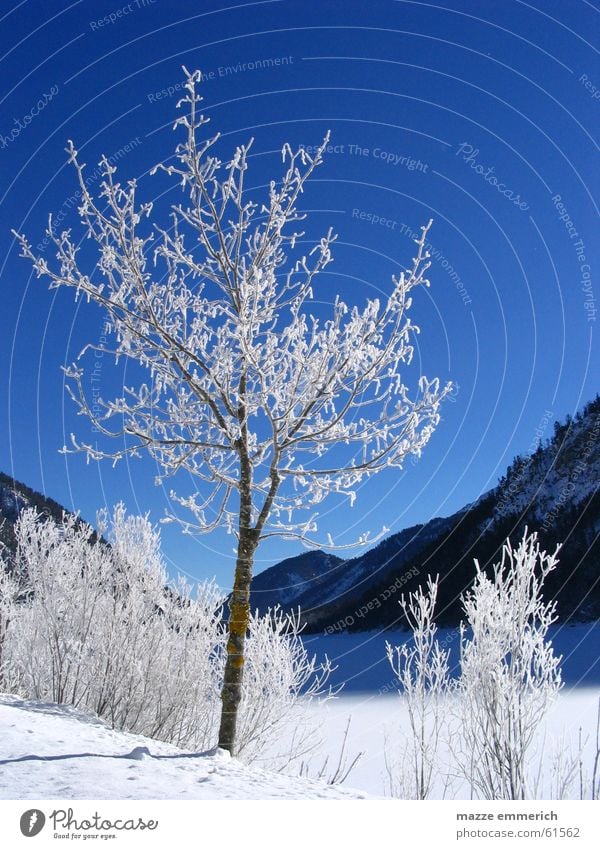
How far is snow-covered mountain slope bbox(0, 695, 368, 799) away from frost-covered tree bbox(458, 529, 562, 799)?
6.35ft

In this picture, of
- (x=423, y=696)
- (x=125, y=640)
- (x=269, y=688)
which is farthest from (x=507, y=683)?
(x=125, y=640)

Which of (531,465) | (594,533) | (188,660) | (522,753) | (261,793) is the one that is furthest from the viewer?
(531,465)

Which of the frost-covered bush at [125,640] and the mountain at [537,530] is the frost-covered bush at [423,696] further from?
the mountain at [537,530]

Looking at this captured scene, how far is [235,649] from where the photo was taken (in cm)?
639

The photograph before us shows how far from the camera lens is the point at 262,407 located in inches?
272

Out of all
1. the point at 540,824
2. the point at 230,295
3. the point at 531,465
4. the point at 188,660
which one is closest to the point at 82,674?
the point at 188,660

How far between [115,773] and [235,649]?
2.08m

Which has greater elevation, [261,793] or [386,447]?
[386,447]

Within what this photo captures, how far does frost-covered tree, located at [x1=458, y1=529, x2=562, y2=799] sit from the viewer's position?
19.2ft

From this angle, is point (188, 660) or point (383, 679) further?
point (383, 679)

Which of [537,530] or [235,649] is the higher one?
[537,530]

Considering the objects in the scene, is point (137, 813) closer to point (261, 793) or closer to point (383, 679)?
point (261, 793)

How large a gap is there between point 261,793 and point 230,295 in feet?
17.1

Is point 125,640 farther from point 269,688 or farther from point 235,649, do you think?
point 235,649
